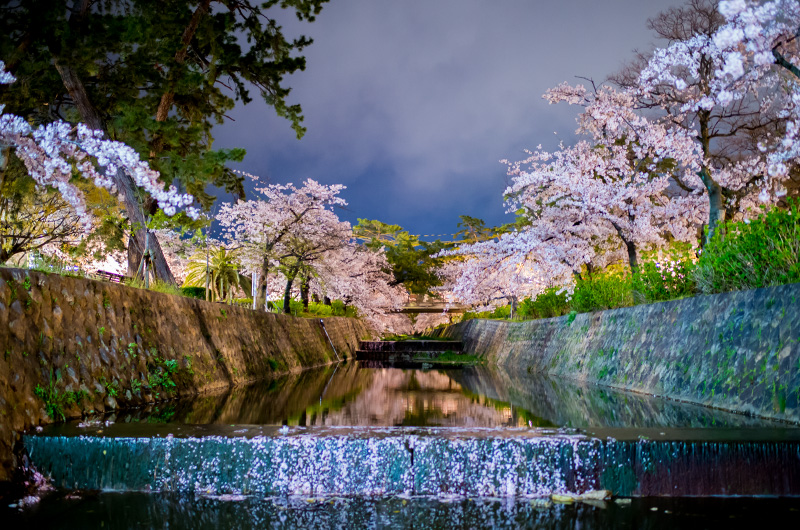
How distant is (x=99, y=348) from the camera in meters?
5.90

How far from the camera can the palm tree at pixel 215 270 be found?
2173 cm

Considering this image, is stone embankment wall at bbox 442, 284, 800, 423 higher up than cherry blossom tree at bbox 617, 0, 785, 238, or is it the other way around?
cherry blossom tree at bbox 617, 0, 785, 238

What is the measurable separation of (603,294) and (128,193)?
1021cm

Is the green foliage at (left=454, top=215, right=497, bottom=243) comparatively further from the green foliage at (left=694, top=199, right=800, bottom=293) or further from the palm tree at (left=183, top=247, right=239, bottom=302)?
the green foliage at (left=694, top=199, right=800, bottom=293)

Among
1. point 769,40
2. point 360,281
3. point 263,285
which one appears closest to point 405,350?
point 360,281

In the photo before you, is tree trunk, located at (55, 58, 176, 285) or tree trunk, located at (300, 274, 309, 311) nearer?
tree trunk, located at (55, 58, 176, 285)

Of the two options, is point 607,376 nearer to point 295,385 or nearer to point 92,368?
point 295,385

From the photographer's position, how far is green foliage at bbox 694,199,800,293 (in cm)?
582

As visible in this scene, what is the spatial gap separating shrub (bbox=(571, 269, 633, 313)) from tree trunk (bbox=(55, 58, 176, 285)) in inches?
351

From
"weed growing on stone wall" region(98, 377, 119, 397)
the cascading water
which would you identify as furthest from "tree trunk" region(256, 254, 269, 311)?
the cascading water

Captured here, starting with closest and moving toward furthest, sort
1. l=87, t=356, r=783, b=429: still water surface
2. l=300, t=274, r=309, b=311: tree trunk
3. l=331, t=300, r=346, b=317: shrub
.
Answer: l=87, t=356, r=783, b=429: still water surface, l=300, t=274, r=309, b=311: tree trunk, l=331, t=300, r=346, b=317: shrub

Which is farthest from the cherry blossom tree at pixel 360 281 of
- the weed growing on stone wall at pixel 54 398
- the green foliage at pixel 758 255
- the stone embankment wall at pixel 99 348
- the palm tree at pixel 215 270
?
the weed growing on stone wall at pixel 54 398

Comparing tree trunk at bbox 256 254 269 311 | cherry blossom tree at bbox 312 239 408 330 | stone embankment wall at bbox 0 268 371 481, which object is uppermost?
cherry blossom tree at bbox 312 239 408 330

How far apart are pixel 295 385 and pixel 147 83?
7925 millimetres
